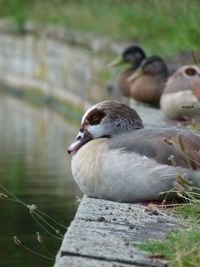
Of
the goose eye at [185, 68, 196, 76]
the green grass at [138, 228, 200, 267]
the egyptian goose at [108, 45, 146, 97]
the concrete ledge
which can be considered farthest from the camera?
the egyptian goose at [108, 45, 146, 97]

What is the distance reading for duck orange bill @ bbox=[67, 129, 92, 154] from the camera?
5855 mm

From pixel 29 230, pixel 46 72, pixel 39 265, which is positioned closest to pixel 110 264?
pixel 39 265

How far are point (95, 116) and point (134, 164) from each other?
659mm

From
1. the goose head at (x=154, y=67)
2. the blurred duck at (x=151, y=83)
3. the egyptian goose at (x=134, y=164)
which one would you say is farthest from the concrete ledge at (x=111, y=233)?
the goose head at (x=154, y=67)

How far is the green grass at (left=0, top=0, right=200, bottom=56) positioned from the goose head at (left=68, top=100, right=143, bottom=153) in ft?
18.2


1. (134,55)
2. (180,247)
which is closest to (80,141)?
(180,247)

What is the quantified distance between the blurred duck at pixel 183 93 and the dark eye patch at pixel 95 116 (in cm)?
285

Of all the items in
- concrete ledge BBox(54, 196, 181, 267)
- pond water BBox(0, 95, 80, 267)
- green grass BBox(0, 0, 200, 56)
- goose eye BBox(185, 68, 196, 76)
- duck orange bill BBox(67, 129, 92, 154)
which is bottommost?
pond water BBox(0, 95, 80, 267)

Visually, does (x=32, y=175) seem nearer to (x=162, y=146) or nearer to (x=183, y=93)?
(x=183, y=93)

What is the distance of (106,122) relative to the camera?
5.82 m

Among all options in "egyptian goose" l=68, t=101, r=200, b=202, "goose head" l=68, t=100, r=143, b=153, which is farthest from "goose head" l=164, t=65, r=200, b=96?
"egyptian goose" l=68, t=101, r=200, b=202

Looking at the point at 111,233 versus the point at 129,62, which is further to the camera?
the point at 129,62

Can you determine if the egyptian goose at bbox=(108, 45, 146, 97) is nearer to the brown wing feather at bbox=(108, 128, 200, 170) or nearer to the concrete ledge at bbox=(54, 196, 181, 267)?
the brown wing feather at bbox=(108, 128, 200, 170)

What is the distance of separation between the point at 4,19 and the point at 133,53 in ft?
30.1
